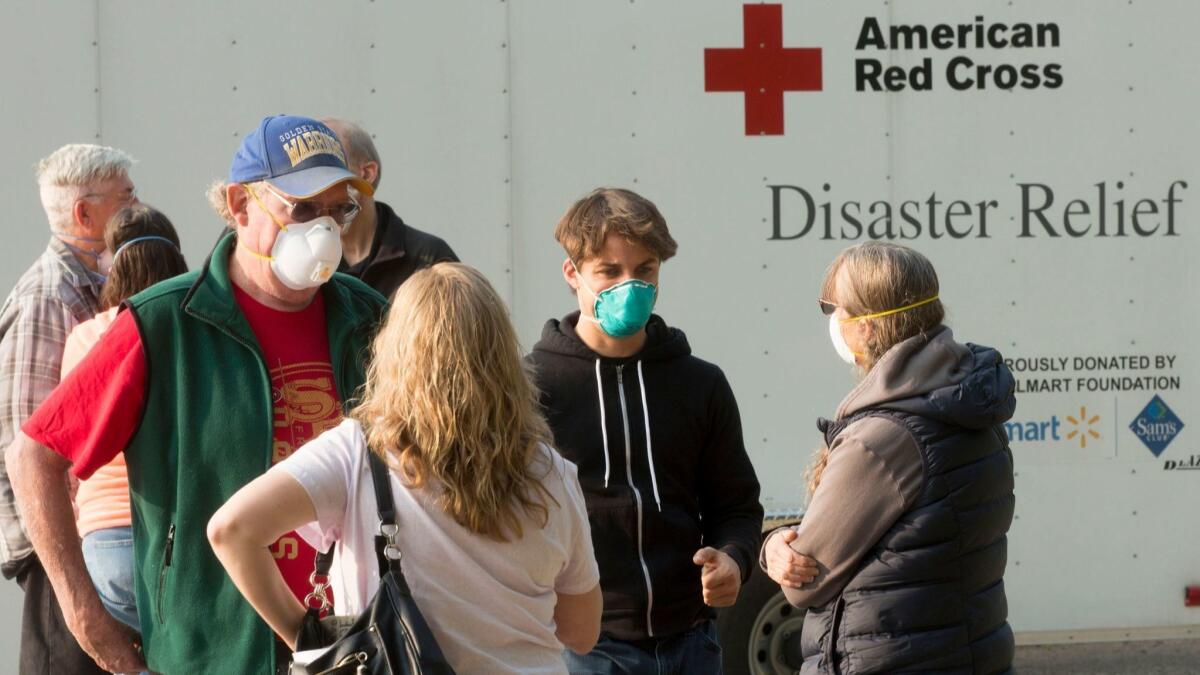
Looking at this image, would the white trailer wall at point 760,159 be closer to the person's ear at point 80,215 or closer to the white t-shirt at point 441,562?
the person's ear at point 80,215

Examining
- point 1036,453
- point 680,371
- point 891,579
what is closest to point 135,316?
point 680,371

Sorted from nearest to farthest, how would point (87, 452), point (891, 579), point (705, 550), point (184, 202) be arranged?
point (87, 452)
point (891, 579)
point (705, 550)
point (184, 202)

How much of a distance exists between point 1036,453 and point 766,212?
1190 millimetres

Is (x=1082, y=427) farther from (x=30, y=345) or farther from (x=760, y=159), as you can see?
(x=30, y=345)

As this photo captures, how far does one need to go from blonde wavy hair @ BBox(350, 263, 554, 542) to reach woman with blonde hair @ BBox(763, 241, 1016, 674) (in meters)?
0.68

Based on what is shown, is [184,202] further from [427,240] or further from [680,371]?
[680,371]

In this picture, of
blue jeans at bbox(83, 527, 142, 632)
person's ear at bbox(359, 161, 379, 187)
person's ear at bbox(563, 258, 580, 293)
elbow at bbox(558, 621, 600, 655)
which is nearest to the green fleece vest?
elbow at bbox(558, 621, 600, 655)

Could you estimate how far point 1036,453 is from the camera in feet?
14.8

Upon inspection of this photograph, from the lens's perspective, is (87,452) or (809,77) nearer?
(87,452)

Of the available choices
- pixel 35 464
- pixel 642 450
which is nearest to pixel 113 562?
pixel 35 464

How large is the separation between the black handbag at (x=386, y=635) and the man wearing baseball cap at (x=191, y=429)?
43cm

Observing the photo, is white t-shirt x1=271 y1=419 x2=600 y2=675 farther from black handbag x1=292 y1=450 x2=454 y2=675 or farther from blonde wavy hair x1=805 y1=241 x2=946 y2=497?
blonde wavy hair x1=805 y1=241 x2=946 y2=497

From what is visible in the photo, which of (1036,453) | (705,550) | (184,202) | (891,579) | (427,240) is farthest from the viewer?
(1036,453)

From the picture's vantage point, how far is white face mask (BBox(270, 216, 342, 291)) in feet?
7.45
